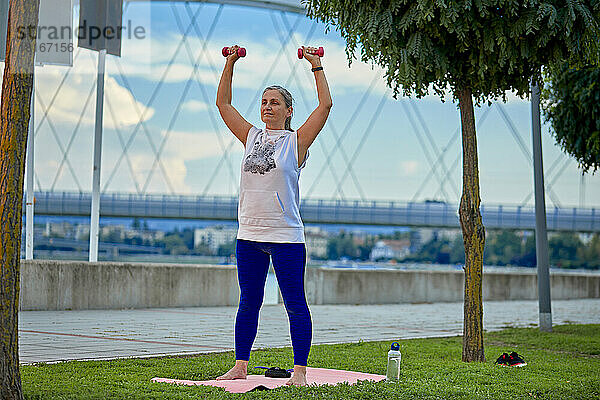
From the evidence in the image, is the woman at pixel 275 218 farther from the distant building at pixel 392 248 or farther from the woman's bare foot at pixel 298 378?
the distant building at pixel 392 248

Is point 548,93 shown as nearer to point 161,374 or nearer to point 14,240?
point 161,374

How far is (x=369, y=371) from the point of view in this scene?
5574 millimetres

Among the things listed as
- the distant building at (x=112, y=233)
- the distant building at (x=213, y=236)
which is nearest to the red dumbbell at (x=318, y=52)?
the distant building at (x=213, y=236)

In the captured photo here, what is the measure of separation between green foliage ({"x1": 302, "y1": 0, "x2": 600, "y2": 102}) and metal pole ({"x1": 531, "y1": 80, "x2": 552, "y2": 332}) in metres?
2.97

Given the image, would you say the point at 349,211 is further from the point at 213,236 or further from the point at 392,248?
the point at 392,248

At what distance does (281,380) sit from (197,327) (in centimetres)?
417

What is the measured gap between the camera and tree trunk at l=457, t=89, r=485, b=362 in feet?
21.0

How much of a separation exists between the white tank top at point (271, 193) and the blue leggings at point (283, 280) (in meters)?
0.06

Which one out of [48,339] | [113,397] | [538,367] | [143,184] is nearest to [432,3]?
[538,367]

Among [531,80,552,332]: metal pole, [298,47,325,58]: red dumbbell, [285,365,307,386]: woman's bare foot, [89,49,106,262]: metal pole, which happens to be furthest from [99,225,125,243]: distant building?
[285,365,307,386]: woman's bare foot

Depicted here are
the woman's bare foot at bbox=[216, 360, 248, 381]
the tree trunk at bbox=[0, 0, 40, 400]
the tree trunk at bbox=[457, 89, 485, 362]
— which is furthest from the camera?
the tree trunk at bbox=[457, 89, 485, 362]

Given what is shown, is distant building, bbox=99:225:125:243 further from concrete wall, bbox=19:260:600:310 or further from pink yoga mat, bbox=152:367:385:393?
pink yoga mat, bbox=152:367:385:393

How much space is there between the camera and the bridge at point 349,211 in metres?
27.1

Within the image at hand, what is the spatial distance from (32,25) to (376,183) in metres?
26.7
